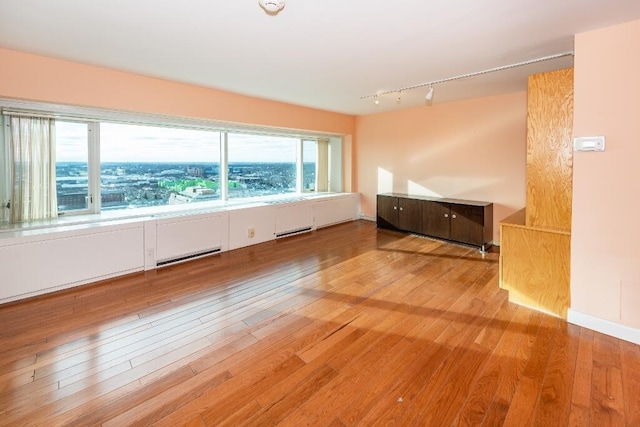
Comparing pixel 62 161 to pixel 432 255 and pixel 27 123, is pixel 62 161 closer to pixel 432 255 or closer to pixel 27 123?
pixel 27 123

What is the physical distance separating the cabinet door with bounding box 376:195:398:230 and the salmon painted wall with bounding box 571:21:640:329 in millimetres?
3696

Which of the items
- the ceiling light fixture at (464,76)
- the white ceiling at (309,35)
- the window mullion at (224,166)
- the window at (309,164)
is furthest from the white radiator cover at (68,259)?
the ceiling light fixture at (464,76)

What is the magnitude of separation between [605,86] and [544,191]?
0.98 metres

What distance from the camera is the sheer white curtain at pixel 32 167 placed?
357cm

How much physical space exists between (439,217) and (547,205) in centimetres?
259

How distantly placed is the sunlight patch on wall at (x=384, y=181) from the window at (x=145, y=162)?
2082mm

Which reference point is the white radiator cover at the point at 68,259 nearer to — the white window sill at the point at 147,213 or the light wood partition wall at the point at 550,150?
the white window sill at the point at 147,213

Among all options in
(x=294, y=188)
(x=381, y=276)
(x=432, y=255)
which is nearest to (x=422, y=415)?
(x=381, y=276)

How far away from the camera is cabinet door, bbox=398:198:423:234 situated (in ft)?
19.5

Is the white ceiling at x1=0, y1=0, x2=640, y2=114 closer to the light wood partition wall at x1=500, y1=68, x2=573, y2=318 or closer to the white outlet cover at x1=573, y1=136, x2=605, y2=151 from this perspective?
the light wood partition wall at x1=500, y1=68, x2=573, y2=318

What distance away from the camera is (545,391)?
6.40 feet

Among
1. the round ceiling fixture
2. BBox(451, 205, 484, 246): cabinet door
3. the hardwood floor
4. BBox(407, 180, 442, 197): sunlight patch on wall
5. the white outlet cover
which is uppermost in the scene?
the round ceiling fixture

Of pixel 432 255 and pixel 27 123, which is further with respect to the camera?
pixel 432 255

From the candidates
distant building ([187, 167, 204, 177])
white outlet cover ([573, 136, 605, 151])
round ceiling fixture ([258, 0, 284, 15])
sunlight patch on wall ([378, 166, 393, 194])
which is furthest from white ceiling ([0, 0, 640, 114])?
sunlight patch on wall ([378, 166, 393, 194])
